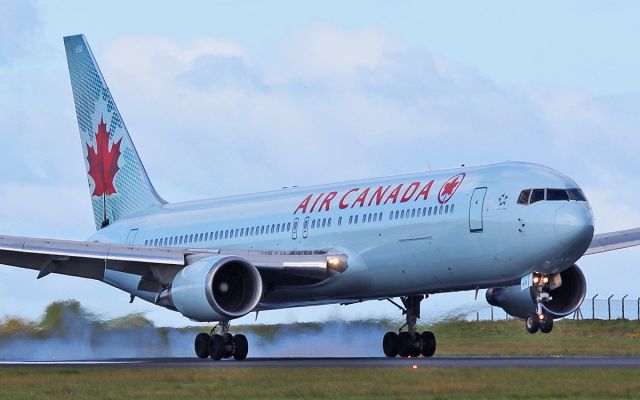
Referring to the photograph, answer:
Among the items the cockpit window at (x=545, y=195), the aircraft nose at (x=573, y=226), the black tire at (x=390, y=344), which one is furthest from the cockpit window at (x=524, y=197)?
the black tire at (x=390, y=344)

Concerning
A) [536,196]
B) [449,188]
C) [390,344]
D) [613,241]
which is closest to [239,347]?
[390,344]

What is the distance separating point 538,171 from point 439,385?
11.1m

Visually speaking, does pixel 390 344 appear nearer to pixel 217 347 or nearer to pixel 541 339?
pixel 217 347

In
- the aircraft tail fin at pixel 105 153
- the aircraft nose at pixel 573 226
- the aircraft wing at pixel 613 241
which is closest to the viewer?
the aircraft nose at pixel 573 226

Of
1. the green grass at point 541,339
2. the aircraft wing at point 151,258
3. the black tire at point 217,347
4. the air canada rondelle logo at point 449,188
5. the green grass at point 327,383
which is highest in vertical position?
the air canada rondelle logo at point 449,188

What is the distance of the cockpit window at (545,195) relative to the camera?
33.2 meters

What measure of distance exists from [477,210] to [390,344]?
6.80m

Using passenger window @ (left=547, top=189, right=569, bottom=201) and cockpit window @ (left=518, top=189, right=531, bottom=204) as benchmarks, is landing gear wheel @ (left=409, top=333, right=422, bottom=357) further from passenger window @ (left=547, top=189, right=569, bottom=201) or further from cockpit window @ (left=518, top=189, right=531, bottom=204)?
passenger window @ (left=547, top=189, right=569, bottom=201)

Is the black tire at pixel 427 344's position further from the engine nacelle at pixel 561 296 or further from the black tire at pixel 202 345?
the black tire at pixel 202 345

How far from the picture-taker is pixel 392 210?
3634cm

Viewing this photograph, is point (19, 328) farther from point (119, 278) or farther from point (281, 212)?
point (281, 212)

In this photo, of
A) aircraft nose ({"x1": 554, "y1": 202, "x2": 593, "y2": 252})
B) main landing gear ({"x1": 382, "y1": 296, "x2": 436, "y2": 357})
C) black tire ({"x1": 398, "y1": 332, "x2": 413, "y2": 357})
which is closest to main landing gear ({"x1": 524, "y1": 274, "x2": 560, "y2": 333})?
aircraft nose ({"x1": 554, "y1": 202, "x2": 593, "y2": 252})

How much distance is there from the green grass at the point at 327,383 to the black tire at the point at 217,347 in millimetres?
7727

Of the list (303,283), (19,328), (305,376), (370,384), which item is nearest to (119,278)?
(19,328)
